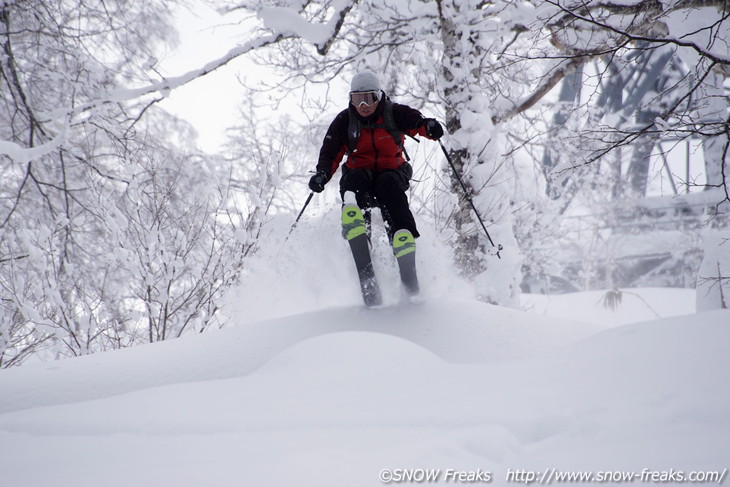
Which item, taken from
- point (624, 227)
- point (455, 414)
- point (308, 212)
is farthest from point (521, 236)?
point (624, 227)

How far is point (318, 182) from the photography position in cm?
328

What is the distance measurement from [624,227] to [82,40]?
24.2 meters

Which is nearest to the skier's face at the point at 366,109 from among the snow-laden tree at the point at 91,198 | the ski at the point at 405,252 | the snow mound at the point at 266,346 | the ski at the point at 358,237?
the ski at the point at 358,237

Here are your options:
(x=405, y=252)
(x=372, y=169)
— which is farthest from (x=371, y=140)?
(x=405, y=252)

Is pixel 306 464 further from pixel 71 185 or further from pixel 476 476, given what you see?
pixel 71 185

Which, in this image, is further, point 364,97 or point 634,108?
point 634,108

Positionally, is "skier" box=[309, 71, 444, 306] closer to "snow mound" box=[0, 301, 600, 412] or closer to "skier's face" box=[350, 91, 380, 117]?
"skier's face" box=[350, 91, 380, 117]

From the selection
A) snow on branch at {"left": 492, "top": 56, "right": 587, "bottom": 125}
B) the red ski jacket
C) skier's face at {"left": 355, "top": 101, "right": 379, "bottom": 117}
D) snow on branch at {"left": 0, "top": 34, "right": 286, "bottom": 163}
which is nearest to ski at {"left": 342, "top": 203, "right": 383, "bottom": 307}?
the red ski jacket

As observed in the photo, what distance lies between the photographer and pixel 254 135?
7691 millimetres

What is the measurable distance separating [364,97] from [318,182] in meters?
0.70

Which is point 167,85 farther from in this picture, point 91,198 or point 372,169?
point 372,169

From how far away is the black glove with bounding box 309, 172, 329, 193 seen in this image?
322cm

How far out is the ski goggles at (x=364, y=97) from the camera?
3193 mm

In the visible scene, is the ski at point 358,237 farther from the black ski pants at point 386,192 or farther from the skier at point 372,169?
the black ski pants at point 386,192
